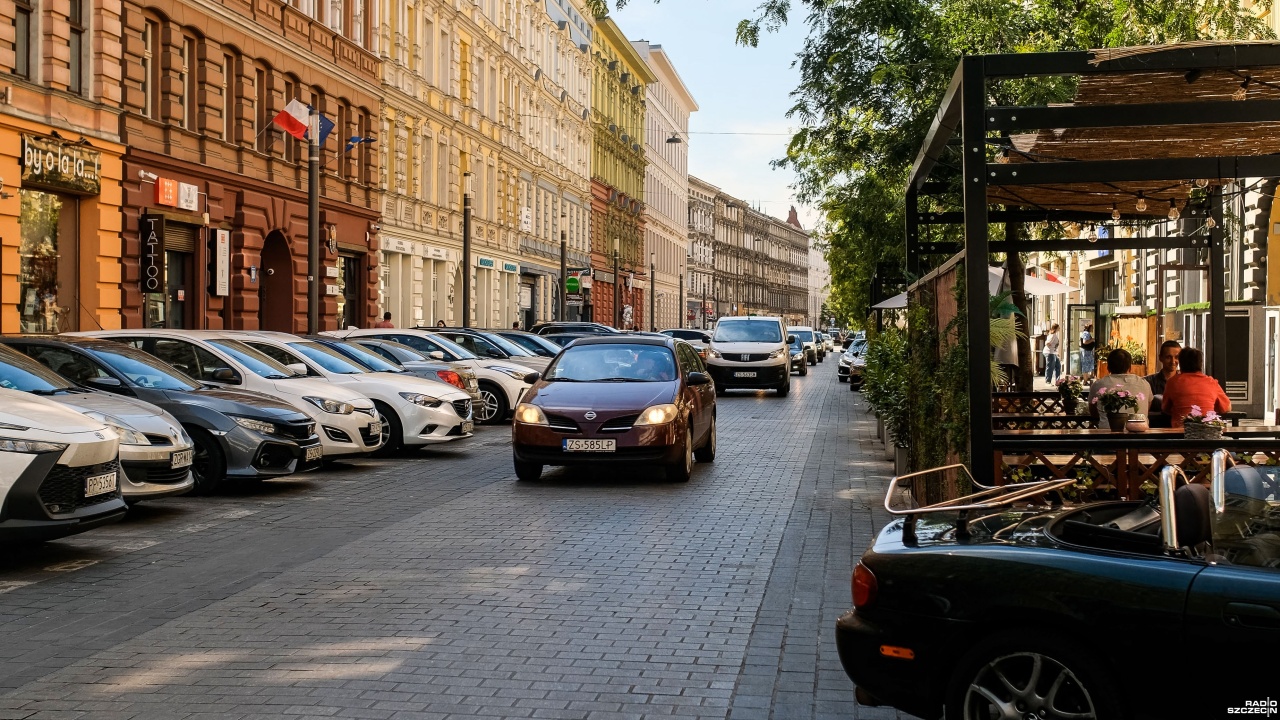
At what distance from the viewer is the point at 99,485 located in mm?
9430

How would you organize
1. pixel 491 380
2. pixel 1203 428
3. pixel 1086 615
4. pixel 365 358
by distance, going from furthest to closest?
pixel 491 380 < pixel 365 358 < pixel 1203 428 < pixel 1086 615

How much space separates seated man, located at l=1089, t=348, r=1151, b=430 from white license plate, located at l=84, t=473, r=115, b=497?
24.7 feet

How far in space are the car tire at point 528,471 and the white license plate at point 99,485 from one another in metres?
5.49

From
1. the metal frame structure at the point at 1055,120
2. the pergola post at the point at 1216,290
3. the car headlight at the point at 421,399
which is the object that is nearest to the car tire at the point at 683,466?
the car headlight at the point at 421,399

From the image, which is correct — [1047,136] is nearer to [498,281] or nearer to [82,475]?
[82,475]

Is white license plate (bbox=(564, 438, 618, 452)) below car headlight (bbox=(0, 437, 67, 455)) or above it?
below

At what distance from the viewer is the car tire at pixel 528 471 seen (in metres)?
14.6

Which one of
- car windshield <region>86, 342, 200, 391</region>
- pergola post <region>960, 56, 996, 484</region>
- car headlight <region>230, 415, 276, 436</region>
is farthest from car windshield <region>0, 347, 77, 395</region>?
pergola post <region>960, 56, 996, 484</region>

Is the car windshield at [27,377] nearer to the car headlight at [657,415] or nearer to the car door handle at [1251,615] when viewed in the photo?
the car headlight at [657,415]

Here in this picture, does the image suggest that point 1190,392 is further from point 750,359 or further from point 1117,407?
point 750,359

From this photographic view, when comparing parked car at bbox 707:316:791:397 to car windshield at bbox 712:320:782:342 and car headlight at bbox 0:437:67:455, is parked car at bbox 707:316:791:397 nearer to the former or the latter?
car windshield at bbox 712:320:782:342

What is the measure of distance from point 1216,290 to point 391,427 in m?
9.78

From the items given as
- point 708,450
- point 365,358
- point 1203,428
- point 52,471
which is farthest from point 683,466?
point 52,471

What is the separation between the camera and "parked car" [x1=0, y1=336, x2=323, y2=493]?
12648 millimetres
